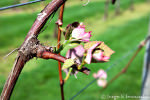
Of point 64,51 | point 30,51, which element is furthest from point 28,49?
point 64,51

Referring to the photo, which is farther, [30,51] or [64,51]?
[64,51]

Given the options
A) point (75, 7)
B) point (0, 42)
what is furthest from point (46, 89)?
point (75, 7)

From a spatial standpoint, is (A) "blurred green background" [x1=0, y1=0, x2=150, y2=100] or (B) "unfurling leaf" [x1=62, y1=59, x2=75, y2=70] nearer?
(B) "unfurling leaf" [x1=62, y1=59, x2=75, y2=70]

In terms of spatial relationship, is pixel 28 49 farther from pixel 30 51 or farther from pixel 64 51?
pixel 64 51

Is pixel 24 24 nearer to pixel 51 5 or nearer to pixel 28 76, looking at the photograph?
pixel 28 76

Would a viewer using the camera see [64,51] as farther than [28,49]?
Yes

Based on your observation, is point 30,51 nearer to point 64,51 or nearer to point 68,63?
point 68,63
